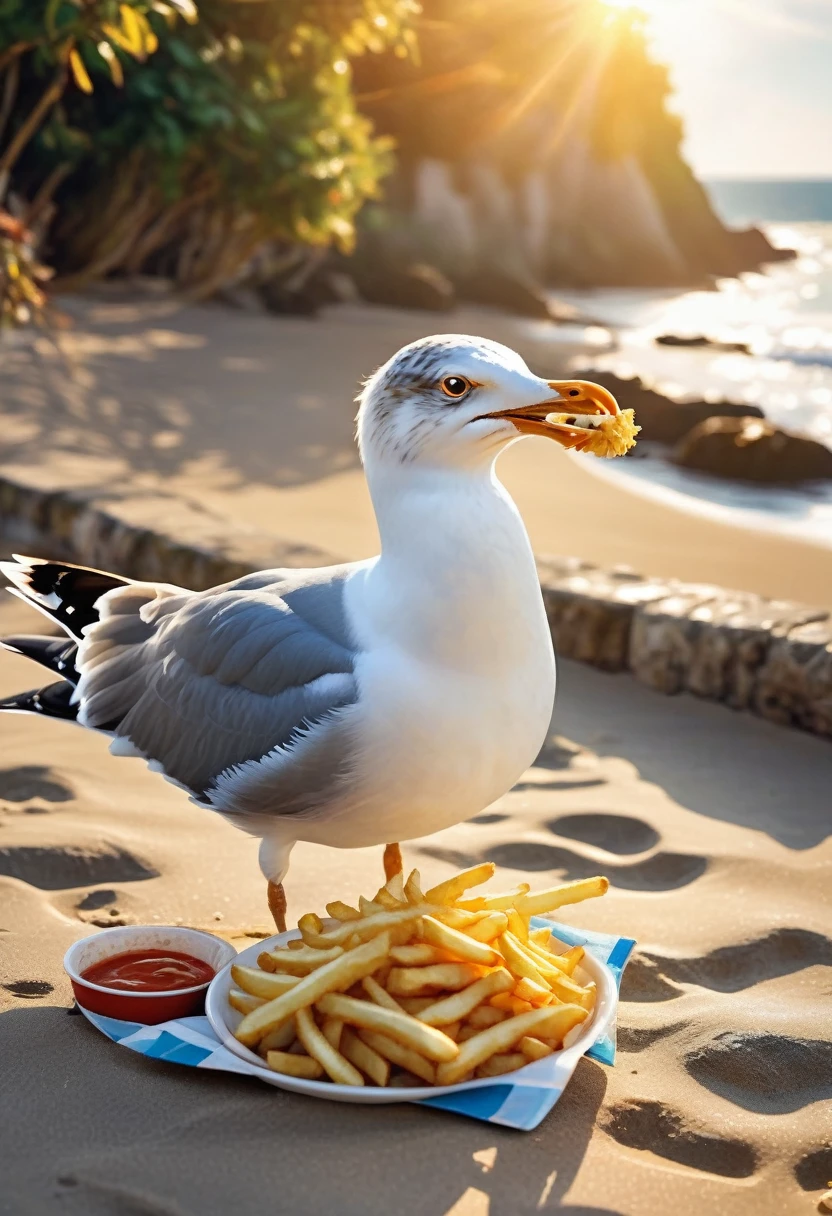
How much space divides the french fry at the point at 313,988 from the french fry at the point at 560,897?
0.41 meters

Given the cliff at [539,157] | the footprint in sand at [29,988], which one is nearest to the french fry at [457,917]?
the footprint in sand at [29,988]

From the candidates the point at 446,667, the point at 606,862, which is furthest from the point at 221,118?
the point at 446,667

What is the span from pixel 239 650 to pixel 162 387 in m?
8.26

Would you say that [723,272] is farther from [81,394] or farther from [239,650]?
[239,650]

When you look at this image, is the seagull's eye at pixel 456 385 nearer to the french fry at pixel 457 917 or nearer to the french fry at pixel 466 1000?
the french fry at pixel 457 917

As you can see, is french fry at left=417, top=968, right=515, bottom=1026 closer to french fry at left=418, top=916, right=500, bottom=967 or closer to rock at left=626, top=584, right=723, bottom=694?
french fry at left=418, top=916, right=500, bottom=967

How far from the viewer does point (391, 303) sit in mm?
20062

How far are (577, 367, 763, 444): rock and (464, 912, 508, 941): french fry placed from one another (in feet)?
32.5

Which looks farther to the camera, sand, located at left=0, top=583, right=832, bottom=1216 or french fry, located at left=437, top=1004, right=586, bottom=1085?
french fry, located at left=437, top=1004, right=586, bottom=1085

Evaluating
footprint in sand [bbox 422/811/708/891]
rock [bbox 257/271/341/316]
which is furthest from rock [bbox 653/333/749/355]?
footprint in sand [bbox 422/811/708/891]

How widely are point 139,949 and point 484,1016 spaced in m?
0.82

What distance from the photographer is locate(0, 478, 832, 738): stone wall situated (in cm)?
466

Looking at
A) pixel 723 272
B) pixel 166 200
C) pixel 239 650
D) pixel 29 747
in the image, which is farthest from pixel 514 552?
pixel 723 272

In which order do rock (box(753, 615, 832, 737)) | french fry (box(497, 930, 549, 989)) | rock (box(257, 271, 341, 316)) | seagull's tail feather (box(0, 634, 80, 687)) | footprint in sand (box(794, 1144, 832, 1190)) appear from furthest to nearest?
1. rock (box(257, 271, 341, 316))
2. rock (box(753, 615, 832, 737))
3. seagull's tail feather (box(0, 634, 80, 687))
4. french fry (box(497, 930, 549, 989))
5. footprint in sand (box(794, 1144, 832, 1190))
